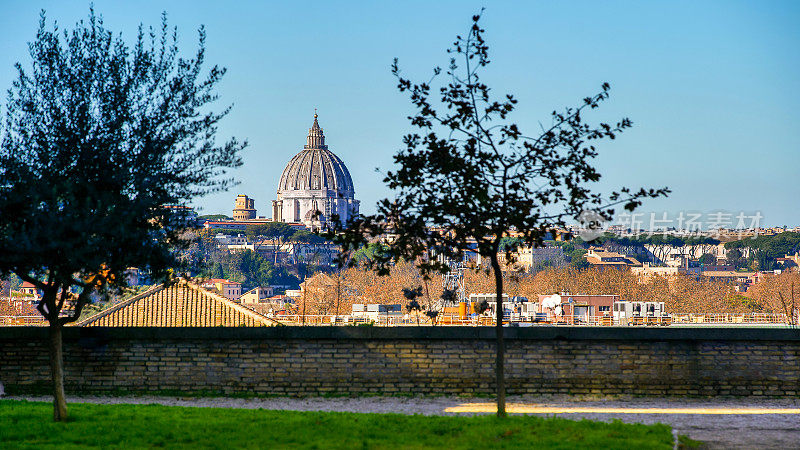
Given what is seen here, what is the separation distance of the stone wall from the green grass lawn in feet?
12.9

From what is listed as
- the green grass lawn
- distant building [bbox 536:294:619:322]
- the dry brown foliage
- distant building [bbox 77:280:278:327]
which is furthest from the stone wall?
the dry brown foliage

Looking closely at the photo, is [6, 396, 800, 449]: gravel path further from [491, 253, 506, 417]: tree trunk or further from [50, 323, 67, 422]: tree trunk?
[50, 323, 67, 422]: tree trunk

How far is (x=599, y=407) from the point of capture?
1903 cm

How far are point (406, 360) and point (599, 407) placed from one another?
3759 mm

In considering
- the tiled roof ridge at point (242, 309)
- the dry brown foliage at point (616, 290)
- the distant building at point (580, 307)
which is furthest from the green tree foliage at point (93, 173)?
the dry brown foliage at point (616, 290)

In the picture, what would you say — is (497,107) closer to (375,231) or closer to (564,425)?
(375,231)

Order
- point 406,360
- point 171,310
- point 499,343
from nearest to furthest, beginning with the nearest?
point 499,343, point 406,360, point 171,310

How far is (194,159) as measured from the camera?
624 inches

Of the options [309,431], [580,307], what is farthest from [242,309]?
[580,307]

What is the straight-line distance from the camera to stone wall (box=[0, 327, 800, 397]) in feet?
66.3

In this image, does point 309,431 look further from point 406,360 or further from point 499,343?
point 406,360

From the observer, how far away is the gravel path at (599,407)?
16.5m

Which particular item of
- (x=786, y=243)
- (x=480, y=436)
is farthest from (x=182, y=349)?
(x=786, y=243)

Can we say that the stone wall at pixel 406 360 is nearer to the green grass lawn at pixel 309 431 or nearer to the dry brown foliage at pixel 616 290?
the green grass lawn at pixel 309 431
